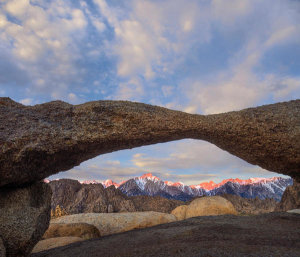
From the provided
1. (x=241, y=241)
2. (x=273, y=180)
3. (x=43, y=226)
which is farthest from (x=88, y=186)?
(x=273, y=180)

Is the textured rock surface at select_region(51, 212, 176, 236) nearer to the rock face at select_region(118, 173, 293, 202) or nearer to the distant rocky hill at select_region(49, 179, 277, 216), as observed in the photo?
the distant rocky hill at select_region(49, 179, 277, 216)

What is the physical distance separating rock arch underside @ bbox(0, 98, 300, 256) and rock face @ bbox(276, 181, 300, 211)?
13538 mm

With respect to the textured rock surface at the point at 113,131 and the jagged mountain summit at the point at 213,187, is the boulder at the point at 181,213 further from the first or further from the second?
the jagged mountain summit at the point at 213,187

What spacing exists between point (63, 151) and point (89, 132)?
898 mm

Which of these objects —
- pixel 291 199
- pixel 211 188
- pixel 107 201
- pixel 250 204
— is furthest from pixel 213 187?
pixel 291 199

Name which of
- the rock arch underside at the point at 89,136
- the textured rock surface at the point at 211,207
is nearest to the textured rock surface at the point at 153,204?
the textured rock surface at the point at 211,207

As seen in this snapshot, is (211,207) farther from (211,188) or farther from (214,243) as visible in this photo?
(211,188)

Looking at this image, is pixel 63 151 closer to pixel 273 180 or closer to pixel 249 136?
pixel 249 136

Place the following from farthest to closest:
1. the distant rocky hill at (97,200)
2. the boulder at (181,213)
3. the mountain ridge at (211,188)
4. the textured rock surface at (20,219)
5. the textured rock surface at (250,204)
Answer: the mountain ridge at (211,188)
the textured rock surface at (250,204)
the distant rocky hill at (97,200)
the boulder at (181,213)
the textured rock surface at (20,219)

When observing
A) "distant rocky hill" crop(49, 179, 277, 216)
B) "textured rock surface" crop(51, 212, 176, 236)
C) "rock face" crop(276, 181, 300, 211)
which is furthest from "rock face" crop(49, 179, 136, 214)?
"rock face" crop(276, 181, 300, 211)

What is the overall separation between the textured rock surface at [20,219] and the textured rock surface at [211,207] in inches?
417

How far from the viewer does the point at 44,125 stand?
6324 millimetres

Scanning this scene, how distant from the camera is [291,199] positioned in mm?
19562

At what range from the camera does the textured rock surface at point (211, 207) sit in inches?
563
